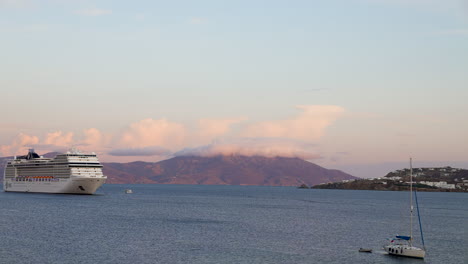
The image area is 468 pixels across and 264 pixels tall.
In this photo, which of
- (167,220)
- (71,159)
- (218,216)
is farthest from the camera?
(71,159)

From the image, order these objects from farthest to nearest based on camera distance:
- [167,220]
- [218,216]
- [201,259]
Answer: [218,216]
[167,220]
[201,259]

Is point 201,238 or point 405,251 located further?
point 201,238

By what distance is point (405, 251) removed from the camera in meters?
75.7

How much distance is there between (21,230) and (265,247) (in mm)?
41128

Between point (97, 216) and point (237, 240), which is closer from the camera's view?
point (237, 240)

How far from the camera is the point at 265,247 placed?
79812 millimetres

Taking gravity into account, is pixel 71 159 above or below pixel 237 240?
above

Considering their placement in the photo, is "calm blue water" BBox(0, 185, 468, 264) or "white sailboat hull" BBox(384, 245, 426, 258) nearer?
"calm blue water" BBox(0, 185, 468, 264)

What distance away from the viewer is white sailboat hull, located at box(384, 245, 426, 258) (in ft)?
246

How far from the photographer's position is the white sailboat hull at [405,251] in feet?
246

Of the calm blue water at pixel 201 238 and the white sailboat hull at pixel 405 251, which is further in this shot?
the white sailboat hull at pixel 405 251

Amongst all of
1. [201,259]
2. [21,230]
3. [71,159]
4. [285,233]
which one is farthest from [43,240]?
[71,159]

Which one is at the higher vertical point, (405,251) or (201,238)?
(201,238)

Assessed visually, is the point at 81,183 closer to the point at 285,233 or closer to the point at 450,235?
the point at 285,233
